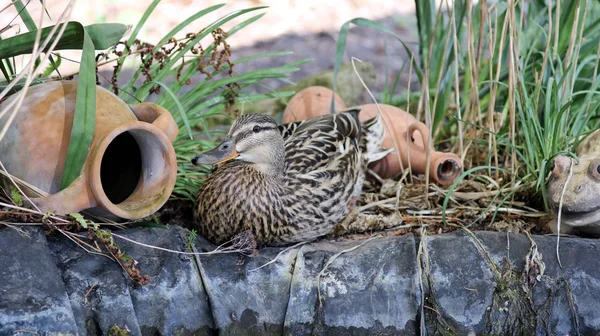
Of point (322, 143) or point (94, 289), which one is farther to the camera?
point (322, 143)

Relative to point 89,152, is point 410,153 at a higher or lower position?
lower

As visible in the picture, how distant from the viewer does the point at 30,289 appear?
2678 millimetres

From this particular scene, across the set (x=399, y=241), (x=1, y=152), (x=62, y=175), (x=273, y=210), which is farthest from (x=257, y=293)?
(x=1, y=152)

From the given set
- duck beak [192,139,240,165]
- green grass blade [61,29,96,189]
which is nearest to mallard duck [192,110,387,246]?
duck beak [192,139,240,165]

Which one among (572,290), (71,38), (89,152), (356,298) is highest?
(71,38)

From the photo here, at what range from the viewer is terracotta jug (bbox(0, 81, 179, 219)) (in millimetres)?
2873

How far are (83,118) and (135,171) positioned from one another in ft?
1.74

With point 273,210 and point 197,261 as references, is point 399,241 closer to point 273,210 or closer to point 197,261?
point 273,210

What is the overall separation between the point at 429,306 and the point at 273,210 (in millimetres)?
776

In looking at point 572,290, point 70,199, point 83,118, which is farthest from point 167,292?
point 572,290

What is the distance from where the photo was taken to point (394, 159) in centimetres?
419

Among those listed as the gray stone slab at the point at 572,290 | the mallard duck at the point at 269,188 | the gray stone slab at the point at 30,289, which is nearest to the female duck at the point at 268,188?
the mallard duck at the point at 269,188

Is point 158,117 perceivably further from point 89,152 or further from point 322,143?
point 322,143

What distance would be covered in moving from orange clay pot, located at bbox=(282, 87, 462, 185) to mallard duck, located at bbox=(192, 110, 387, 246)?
20.9 inches
